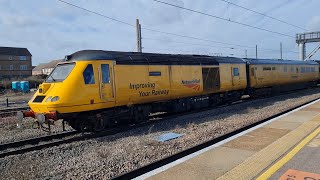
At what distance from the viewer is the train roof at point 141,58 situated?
1117cm

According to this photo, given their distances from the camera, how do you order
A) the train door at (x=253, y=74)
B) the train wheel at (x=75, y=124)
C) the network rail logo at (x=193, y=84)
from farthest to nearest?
1. the train door at (x=253, y=74)
2. the network rail logo at (x=193, y=84)
3. the train wheel at (x=75, y=124)

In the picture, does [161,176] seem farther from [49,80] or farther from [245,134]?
[49,80]

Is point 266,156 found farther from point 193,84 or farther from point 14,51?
point 14,51

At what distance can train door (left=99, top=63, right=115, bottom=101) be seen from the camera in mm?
11125

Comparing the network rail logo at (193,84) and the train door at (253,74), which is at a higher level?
the train door at (253,74)

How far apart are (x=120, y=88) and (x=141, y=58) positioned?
191cm

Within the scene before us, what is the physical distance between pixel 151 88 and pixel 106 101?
266 cm

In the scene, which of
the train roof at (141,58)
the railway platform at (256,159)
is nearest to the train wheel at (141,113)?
the train roof at (141,58)

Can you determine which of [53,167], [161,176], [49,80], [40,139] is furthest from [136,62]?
[161,176]

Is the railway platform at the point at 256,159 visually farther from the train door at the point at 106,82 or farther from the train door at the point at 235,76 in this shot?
the train door at the point at 235,76

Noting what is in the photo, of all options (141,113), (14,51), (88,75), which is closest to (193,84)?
(141,113)

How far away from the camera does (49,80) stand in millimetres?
11312

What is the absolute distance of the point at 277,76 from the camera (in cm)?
2644

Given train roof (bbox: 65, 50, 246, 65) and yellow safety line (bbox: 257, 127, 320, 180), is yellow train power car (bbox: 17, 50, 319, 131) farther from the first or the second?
yellow safety line (bbox: 257, 127, 320, 180)
